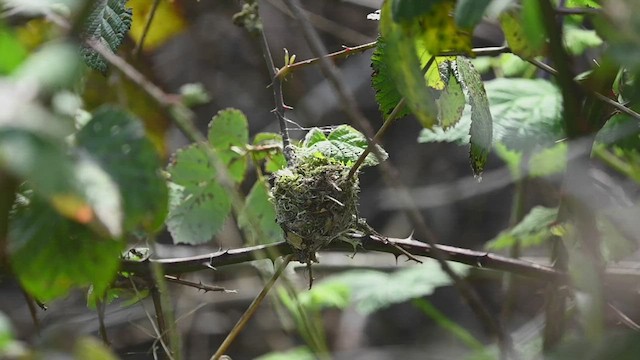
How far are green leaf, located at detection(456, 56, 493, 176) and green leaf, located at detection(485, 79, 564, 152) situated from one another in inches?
19.3

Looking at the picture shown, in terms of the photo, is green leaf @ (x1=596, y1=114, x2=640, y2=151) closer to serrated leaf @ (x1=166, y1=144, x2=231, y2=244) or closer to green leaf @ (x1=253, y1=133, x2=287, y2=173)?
green leaf @ (x1=253, y1=133, x2=287, y2=173)

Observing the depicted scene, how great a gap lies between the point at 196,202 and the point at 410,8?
2.34ft

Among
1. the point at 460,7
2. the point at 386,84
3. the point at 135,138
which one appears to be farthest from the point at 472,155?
the point at 135,138

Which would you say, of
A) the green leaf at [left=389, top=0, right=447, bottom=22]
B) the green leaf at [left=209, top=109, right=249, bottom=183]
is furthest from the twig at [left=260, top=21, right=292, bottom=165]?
the green leaf at [left=389, top=0, right=447, bottom=22]

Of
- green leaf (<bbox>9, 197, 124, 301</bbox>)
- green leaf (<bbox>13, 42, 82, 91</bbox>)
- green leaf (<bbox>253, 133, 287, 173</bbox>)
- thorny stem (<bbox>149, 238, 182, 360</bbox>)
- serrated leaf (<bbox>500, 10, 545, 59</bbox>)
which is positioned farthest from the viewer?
green leaf (<bbox>253, 133, 287, 173</bbox>)

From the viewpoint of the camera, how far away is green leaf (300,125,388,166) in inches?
40.4

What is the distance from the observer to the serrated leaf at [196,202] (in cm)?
125

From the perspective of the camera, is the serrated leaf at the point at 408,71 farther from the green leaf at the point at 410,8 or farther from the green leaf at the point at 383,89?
the green leaf at the point at 383,89

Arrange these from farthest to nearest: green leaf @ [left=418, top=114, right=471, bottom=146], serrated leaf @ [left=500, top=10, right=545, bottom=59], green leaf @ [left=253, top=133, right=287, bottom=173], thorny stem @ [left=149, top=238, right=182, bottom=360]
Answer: green leaf @ [left=418, top=114, right=471, bottom=146] → green leaf @ [left=253, top=133, right=287, bottom=173] → thorny stem @ [left=149, top=238, right=182, bottom=360] → serrated leaf @ [left=500, top=10, right=545, bottom=59]

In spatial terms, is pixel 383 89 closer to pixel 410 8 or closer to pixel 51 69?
pixel 410 8

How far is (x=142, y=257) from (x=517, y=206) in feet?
2.96

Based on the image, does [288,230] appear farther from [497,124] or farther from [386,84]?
[497,124]

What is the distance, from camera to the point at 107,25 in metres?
0.96

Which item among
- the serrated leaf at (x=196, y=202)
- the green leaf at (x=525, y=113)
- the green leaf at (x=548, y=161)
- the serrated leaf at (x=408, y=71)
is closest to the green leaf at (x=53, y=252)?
the serrated leaf at (x=408, y=71)
